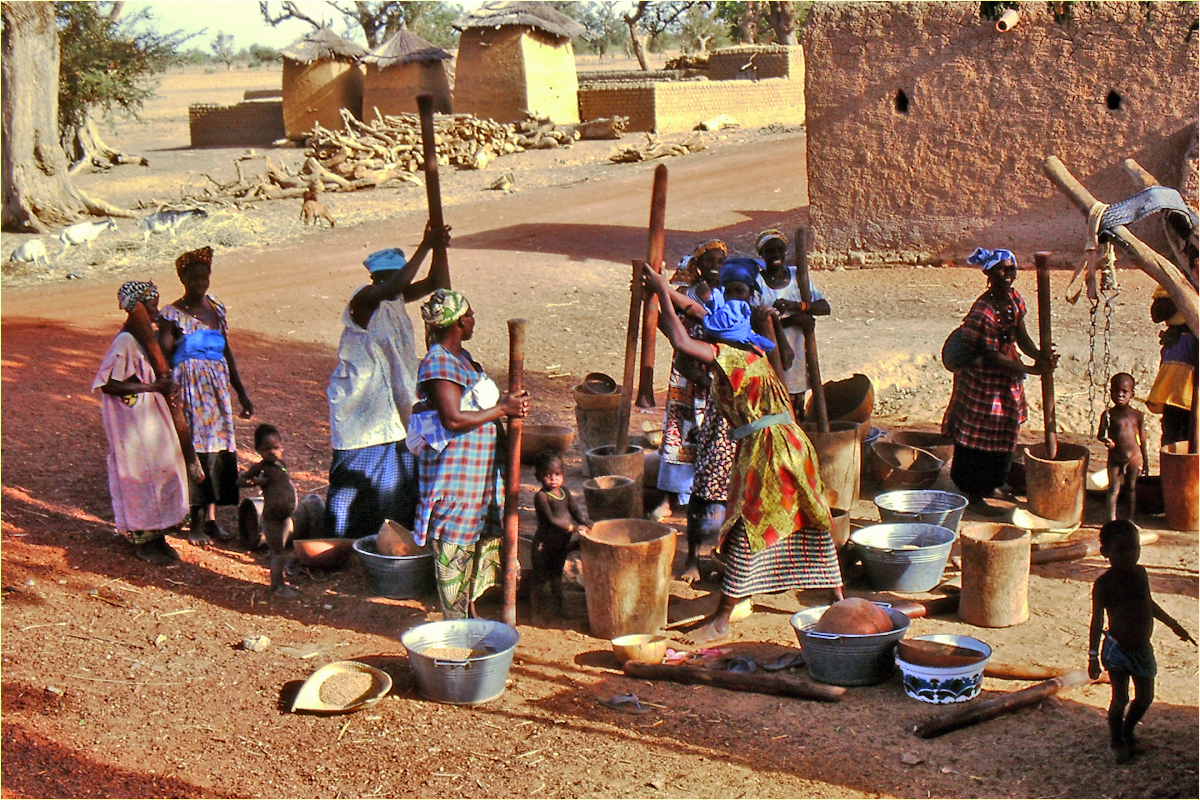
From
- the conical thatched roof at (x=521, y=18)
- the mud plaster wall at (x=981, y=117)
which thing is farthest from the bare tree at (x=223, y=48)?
the mud plaster wall at (x=981, y=117)

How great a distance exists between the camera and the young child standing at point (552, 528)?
514cm

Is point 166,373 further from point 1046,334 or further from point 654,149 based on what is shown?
point 654,149

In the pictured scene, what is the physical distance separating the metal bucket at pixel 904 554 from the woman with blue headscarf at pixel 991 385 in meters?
1.13

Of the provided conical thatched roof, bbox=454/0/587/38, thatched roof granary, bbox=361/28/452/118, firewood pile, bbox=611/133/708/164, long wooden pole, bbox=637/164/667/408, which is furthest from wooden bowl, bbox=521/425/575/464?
thatched roof granary, bbox=361/28/452/118

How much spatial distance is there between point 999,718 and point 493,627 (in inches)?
77.2

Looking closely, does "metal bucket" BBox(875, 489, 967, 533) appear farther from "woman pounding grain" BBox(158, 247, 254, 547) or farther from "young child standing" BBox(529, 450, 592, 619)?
"woman pounding grain" BBox(158, 247, 254, 547)

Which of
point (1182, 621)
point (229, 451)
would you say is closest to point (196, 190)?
point (229, 451)

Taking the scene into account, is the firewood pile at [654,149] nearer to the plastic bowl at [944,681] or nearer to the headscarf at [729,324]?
the headscarf at [729,324]

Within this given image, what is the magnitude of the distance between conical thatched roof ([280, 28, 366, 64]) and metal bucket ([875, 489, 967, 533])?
939 inches

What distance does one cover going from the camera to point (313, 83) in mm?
27062

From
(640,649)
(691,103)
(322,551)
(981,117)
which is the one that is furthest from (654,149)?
(640,649)

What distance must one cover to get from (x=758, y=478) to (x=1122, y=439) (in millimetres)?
2489

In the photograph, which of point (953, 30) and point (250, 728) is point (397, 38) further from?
point (250, 728)

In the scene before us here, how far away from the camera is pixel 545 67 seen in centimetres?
2450
